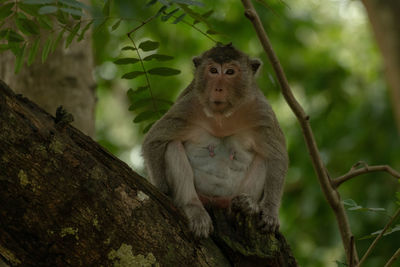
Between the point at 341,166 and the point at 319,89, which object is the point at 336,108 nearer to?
the point at 319,89

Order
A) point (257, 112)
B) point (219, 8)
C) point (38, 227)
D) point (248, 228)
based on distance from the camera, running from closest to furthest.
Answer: point (38, 227), point (248, 228), point (257, 112), point (219, 8)

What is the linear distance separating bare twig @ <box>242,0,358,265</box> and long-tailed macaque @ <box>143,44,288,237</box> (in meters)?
0.62

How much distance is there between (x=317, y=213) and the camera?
10.4m

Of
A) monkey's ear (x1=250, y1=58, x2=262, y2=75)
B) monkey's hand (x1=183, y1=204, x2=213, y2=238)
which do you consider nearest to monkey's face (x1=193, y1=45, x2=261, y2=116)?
monkey's ear (x1=250, y1=58, x2=262, y2=75)

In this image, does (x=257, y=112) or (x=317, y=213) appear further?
(x=317, y=213)

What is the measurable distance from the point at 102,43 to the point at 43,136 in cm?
717

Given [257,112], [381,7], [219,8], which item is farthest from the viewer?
[219,8]

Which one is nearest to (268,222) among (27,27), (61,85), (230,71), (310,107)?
(230,71)

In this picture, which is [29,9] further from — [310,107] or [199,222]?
[310,107]

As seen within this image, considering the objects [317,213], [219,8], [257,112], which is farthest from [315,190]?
[257,112]

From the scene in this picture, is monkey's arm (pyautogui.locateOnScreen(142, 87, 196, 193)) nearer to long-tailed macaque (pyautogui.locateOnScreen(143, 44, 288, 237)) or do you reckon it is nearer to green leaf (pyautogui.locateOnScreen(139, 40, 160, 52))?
long-tailed macaque (pyautogui.locateOnScreen(143, 44, 288, 237))

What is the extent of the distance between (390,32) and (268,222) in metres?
2.59

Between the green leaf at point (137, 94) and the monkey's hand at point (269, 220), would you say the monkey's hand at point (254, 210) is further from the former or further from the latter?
the green leaf at point (137, 94)

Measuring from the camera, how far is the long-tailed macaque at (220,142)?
5.75m
